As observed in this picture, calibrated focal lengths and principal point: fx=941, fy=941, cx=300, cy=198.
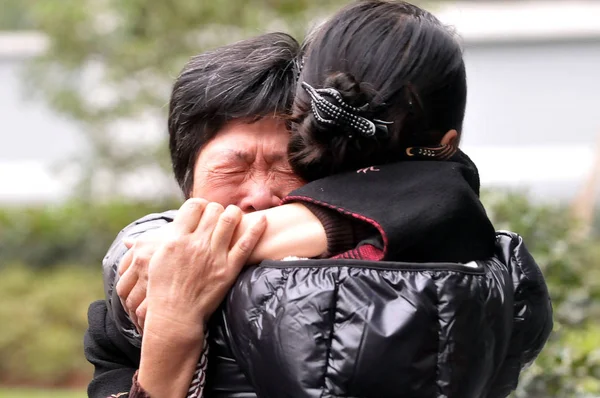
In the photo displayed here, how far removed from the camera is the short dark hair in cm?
192

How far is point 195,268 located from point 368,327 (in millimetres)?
339

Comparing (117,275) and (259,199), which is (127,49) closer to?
(259,199)

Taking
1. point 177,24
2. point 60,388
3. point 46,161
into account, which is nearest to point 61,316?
point 60,388

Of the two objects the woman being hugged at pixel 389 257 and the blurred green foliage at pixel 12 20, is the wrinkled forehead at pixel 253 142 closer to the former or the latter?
the woman being hugged at pixel 389 257

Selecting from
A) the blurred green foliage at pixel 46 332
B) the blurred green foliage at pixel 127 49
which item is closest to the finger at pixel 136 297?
the blurred green foliage at pixel 127 49

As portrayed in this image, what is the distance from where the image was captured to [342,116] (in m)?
1.58

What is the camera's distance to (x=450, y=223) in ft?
5.08

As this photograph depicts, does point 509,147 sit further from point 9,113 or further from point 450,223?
point 450,223

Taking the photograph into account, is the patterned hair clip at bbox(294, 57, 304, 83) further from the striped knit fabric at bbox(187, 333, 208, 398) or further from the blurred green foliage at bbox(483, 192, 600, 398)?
the blurred green foliage at bbox(483, 192, 600, 398)

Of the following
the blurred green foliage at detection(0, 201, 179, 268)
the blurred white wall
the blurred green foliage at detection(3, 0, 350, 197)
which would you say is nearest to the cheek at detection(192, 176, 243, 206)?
the blurred green foliage at detection(3, 0, 350, 197)

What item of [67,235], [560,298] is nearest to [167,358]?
[560,298]

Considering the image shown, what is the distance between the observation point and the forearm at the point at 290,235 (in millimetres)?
1578

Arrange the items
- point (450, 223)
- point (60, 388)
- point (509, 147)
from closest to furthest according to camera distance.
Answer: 1. point (450, 223)
2. point (60, 388)
3. point (509, 147)

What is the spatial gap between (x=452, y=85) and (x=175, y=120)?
0.66 metres
